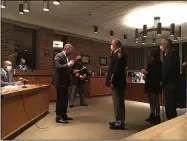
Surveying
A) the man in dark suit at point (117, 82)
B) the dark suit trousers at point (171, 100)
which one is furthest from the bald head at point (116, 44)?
the dark suit trousers at point (171, 100)

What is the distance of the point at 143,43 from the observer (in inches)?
32.8

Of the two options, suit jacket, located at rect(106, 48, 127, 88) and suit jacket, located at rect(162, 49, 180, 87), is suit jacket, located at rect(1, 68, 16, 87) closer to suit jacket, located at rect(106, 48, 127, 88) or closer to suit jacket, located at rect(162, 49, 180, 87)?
suit jacket, located at rect(106, 48, 127, 88)

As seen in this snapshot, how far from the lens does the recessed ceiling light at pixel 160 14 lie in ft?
2.25

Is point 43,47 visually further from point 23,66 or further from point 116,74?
point 116,74

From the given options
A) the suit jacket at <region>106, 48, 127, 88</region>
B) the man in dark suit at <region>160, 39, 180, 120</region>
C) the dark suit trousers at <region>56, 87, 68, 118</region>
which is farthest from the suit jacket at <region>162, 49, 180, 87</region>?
the dark suit trousers at <region>56, 87, 68, 118</region>

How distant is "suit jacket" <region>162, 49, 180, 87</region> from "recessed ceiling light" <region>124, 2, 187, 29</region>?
0.44 m

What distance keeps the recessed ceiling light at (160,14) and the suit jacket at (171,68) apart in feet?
1.43

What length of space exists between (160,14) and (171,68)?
57cm

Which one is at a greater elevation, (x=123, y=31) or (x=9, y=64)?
(x=123, y=31)

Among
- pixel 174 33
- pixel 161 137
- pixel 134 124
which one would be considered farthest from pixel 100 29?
pixel 134 124

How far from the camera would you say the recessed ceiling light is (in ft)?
2.25

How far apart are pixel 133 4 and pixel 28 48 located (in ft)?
1.24

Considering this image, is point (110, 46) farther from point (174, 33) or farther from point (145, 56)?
point (174, 33)

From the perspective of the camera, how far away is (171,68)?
1236mm
